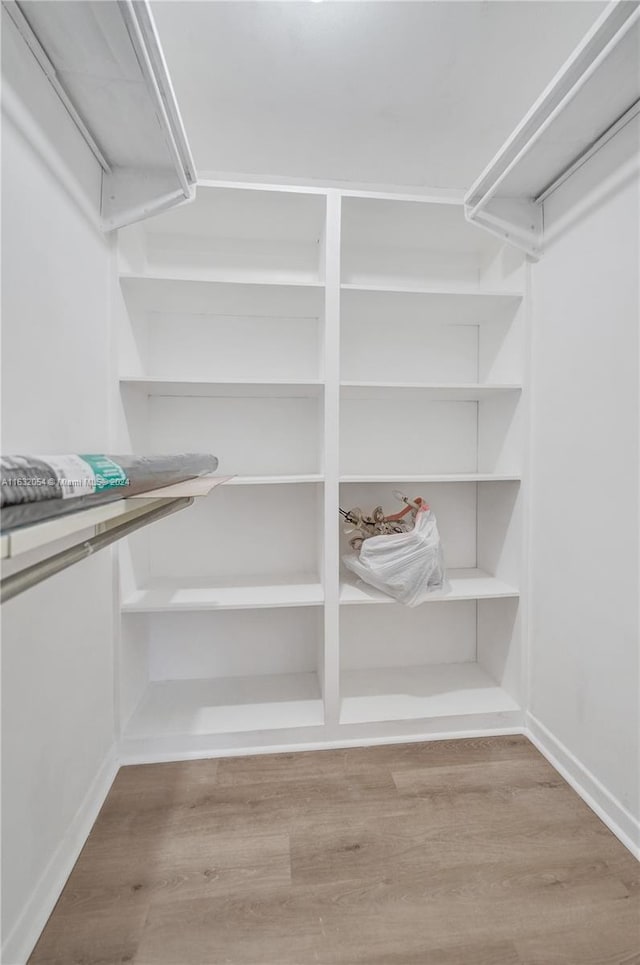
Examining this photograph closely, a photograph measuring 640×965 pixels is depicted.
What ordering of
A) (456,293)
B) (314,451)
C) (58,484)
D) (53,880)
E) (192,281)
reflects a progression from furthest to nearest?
(314,451) < (456,293) < (192,281) < (53,880) < (58,484)

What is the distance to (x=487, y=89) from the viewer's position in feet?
4.73

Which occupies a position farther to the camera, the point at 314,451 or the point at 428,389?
the point at 314,451

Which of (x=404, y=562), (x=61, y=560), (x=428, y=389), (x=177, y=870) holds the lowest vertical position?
(x=177, y=870)

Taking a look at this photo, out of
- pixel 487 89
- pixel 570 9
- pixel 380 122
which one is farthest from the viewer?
pixel 380 122

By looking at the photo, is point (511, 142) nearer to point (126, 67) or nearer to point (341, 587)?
point (126, 67)

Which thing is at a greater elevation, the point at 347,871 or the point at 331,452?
the point at 331,452

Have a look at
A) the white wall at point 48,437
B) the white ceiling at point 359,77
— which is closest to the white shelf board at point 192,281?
the white wall at point 48,437

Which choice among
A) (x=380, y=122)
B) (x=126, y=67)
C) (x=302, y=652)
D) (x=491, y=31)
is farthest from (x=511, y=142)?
(x=302, y=652)

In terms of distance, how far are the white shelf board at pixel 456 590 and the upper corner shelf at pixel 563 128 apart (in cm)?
131

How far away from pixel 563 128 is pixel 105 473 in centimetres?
158

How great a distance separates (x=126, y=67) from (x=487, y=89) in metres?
1.17

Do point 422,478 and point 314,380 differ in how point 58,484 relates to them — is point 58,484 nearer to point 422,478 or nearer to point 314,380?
point 314,380

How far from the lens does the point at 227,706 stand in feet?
5.57

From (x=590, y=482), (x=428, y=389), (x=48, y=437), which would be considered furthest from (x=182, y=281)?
(x=590, y=482)
